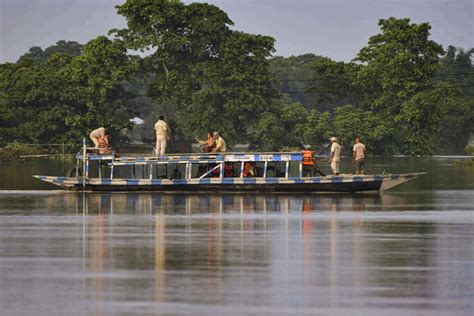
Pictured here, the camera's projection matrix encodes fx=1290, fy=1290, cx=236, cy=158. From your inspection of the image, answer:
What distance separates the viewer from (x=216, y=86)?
4188 inches

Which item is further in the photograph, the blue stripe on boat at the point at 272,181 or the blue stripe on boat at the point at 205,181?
the blue stripe on boat at the point at 205,181

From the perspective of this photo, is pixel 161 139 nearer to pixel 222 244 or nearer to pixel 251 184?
pixel 251 184

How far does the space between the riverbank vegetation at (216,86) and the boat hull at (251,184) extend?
61342mm

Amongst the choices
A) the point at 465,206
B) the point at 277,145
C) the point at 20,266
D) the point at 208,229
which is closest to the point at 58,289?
the point at 20,266

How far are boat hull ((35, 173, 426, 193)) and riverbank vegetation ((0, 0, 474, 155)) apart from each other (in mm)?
61342

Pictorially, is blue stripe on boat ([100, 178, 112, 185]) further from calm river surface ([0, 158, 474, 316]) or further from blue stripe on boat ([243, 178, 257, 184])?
calm river surface ([0, 158, 474, 316])

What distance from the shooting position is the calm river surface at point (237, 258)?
17.5 m

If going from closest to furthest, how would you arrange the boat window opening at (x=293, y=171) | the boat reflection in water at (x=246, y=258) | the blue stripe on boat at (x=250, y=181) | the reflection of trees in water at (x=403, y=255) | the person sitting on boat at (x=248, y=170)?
the boat reflection in water at (x=246, y=258)
the reflection of trees in water at (x=403, y=255)
the blue stripe on boat at (x=250, y=181)
the person sitting on boat at (x=248, y=170)
the boat window opening at (x=293, y=171)

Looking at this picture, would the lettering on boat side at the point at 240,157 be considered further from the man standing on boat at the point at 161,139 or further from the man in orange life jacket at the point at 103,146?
the man in orange life jacket at the point at 103,146

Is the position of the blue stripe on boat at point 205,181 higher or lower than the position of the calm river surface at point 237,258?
higher

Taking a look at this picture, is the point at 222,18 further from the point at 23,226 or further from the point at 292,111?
the point at 23,226

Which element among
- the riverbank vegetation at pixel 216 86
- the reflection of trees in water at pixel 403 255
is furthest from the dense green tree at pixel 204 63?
the reflection of trees in water at pixel 403 255

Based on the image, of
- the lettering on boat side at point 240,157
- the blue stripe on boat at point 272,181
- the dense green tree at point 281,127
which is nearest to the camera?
the blue stripe on boat at point 272,181

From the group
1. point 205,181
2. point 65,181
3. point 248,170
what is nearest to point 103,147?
point 65,181
